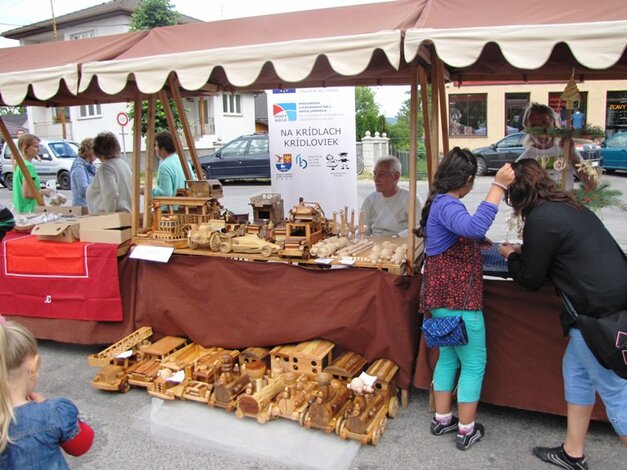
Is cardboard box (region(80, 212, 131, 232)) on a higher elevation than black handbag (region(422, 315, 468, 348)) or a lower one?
higher

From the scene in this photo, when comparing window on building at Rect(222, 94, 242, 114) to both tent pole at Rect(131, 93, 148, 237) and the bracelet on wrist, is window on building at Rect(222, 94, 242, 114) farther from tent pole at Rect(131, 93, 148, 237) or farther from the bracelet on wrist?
the bracelet on wrist

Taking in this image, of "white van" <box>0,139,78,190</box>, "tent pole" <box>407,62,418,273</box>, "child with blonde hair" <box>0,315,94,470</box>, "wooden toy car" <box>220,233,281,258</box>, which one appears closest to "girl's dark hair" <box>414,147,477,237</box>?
"tent pole" <box>407,62,418,273</box>

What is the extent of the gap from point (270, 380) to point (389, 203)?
2.02 meters

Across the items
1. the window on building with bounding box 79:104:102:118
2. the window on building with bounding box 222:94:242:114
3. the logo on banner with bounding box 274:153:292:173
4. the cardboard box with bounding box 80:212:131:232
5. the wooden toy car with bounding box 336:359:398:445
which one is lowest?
the wooden toy car with bounding box 336:359:398:445

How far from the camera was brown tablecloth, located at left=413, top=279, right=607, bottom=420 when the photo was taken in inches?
122

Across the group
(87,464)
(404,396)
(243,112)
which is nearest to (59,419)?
(87,464)

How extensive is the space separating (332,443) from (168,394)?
1152 millimetres

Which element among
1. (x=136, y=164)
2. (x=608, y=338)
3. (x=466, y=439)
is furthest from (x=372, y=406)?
(x=136, y=164)

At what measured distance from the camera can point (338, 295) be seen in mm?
3514

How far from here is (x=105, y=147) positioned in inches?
198

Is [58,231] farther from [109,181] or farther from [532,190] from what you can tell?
[532,190]

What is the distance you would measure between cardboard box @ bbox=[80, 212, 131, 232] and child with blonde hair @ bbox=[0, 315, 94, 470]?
8.30ft

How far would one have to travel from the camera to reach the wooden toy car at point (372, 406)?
3.03m

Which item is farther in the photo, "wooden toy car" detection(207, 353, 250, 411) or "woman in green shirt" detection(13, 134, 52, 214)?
"woman in green shirt" detection(13, 134, 52, 214)
